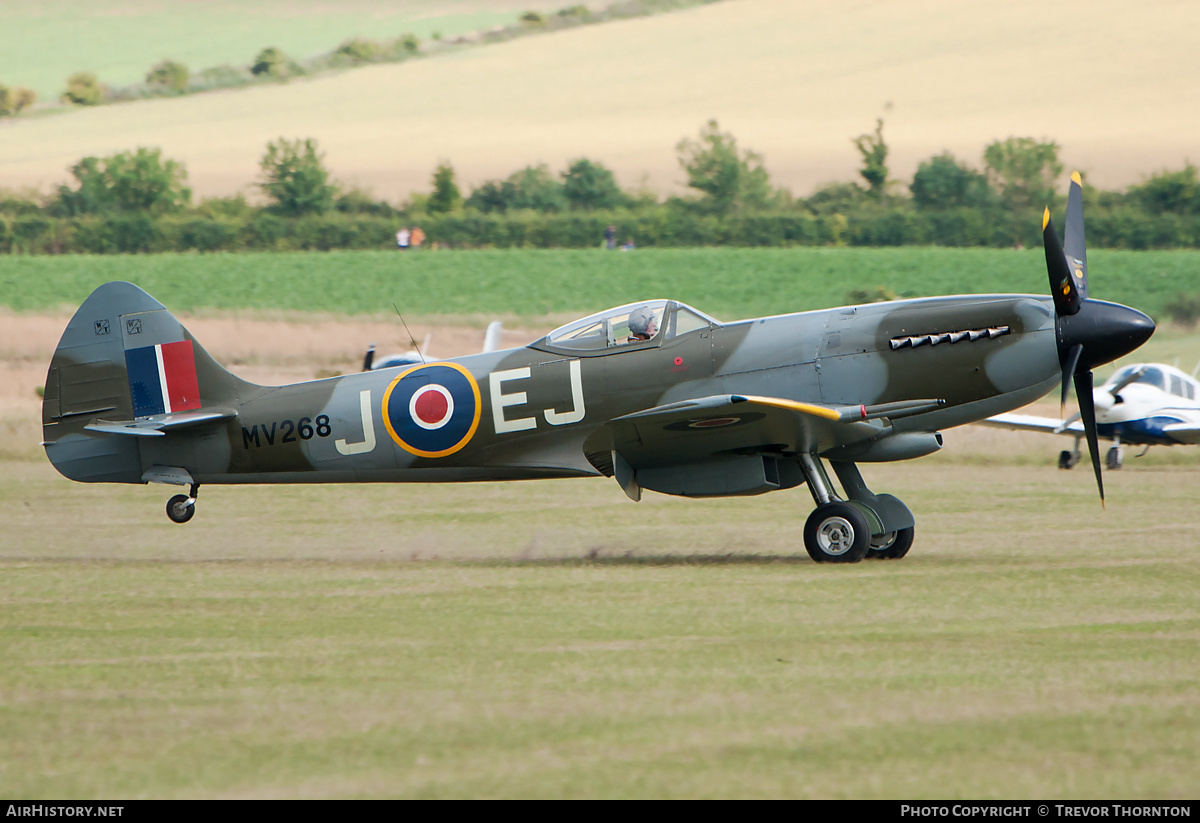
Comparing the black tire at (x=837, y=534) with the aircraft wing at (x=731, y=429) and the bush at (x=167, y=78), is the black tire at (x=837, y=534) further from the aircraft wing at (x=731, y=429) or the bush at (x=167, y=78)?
the bush at (x=167, y=78)

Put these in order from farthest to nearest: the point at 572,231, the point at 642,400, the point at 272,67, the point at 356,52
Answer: the point at 356,52 < the point at 272,67 < the point at 572,231 < the point at 642,400

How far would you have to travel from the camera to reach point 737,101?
8412 cm

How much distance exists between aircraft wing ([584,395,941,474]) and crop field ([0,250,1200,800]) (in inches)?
36.6

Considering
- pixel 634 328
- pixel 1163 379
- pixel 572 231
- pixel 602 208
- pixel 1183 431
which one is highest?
pixel 602 208

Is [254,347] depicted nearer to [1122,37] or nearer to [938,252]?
[938,252]

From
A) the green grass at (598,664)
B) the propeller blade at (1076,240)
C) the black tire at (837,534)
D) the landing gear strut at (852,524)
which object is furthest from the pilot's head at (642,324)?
the propeller blade at (1076,240)

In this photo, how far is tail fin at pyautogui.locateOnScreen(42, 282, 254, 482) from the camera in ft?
40.4

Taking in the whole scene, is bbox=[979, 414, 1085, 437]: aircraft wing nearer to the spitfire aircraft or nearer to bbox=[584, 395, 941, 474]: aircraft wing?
the spitfire aircraft

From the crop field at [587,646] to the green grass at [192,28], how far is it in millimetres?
70559

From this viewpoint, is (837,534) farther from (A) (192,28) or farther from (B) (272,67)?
(A) (192,28)

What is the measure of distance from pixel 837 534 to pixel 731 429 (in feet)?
3.85

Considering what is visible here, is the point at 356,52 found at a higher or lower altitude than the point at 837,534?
higher

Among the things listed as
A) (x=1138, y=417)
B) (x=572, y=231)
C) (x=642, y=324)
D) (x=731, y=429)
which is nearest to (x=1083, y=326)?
(x=731, y=429)
